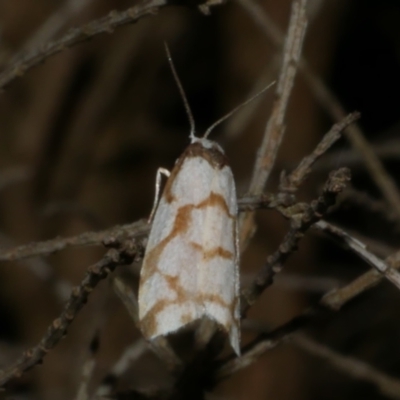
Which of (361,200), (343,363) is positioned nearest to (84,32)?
(361,200)

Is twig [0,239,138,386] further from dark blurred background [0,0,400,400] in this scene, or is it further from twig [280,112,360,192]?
dark blurred background [0,0,400,400]

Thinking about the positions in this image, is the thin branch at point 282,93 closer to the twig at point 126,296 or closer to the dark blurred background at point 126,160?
the twig at point 126,296

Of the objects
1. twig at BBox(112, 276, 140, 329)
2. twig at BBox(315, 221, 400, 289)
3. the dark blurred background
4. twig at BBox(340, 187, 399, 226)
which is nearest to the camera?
twig at BBox(315, 221, 400, 289)

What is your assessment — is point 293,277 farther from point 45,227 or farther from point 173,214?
point 45,227

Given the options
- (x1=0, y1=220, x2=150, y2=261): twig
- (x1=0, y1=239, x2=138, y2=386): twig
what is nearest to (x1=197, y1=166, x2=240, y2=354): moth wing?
(x1=0, y1=220, x2=150, y2=261): twig

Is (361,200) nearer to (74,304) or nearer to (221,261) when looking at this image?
(221,261)

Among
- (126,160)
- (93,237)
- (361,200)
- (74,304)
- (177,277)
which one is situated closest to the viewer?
(74,304)

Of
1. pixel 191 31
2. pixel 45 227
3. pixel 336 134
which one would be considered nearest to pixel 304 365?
pixel 45 227
